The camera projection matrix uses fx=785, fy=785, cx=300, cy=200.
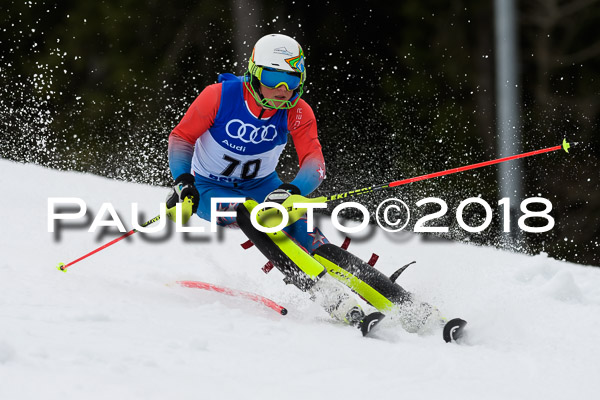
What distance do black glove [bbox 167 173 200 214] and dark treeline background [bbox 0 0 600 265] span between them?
7955 millimetres

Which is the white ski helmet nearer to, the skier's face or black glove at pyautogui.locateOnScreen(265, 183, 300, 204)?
the skier's face

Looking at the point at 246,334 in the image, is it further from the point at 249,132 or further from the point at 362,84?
the point at 362,84

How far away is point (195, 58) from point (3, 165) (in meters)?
10.6

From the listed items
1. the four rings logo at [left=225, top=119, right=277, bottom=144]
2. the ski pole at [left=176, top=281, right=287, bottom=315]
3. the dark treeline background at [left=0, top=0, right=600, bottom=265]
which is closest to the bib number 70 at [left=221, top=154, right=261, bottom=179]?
the four rings logo at [left=225, top=119, right=277, bottom=144]

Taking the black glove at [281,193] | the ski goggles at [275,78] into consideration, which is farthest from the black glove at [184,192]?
the ski goggles at [275,78]

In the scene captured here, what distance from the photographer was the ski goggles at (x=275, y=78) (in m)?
3.76

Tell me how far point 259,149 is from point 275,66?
515mm

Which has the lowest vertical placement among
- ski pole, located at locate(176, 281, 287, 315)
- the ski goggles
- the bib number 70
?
ski pole, located at locate(176, 281, 287, 315)

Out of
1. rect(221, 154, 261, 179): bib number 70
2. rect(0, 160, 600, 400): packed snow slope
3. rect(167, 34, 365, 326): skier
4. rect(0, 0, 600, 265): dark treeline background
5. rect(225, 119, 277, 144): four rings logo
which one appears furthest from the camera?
rect(0, 0, 600, 265): dark treeline background

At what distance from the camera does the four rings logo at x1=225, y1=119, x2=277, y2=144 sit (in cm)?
397

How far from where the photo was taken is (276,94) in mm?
3803

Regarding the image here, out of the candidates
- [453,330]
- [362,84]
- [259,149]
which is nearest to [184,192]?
[259,149]

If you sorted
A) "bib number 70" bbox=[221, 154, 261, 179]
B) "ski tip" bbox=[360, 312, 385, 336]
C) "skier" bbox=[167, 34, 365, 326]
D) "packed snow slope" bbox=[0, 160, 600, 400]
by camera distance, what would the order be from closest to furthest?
"packed snow slope" bbox=[0, 160, 600, 400] < "ski tip" bbox=[360, 312, 385, 336] < "skier" bbox=[167, 34, 365, 326] < "bib number 70" bbox=[221, 154, 261, 179]

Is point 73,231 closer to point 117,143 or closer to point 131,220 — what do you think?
point 131,220
